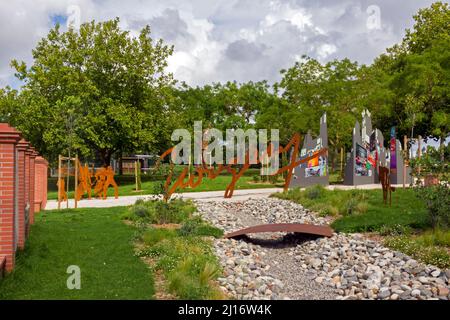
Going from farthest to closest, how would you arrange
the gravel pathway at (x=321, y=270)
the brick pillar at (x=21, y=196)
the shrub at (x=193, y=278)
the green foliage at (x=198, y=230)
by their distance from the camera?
the green foliage at (x=198, y=230) → the brick pillar at (x=21, y=196) → the gravel pathway at (x=321, y=270) → the shrub at (x=193, y=278)

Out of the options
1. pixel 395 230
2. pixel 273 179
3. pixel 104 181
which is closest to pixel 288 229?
pixel 395 230

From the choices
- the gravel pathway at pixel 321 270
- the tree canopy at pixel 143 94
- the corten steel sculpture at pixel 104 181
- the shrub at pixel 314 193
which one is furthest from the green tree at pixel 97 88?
the gravel pathway at pixel 321 270

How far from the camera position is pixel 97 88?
1304 inches

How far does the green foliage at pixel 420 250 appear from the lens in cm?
958

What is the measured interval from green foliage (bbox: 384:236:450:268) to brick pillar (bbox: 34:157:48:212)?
12740 millimetres

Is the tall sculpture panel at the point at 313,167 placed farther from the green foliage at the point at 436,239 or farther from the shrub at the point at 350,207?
the green foliage at the point at 436,239

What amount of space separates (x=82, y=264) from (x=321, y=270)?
498 centimetres

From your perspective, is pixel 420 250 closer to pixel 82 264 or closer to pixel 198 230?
pixel 198 230

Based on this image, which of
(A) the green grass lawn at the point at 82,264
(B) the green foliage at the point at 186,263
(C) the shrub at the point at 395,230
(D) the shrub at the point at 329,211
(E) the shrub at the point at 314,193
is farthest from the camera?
(E) the shrub at the point at 314,193

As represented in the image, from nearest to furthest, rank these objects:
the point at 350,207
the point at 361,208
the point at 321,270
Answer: the point at 321,270 < the point at 361,208 < the point at 350,207

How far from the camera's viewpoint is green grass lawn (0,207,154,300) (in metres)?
7.54

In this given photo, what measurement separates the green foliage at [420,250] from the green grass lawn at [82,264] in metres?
5.60

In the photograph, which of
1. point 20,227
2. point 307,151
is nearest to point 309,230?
point 20,227

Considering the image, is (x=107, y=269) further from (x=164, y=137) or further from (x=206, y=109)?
(x=206, y=109)
